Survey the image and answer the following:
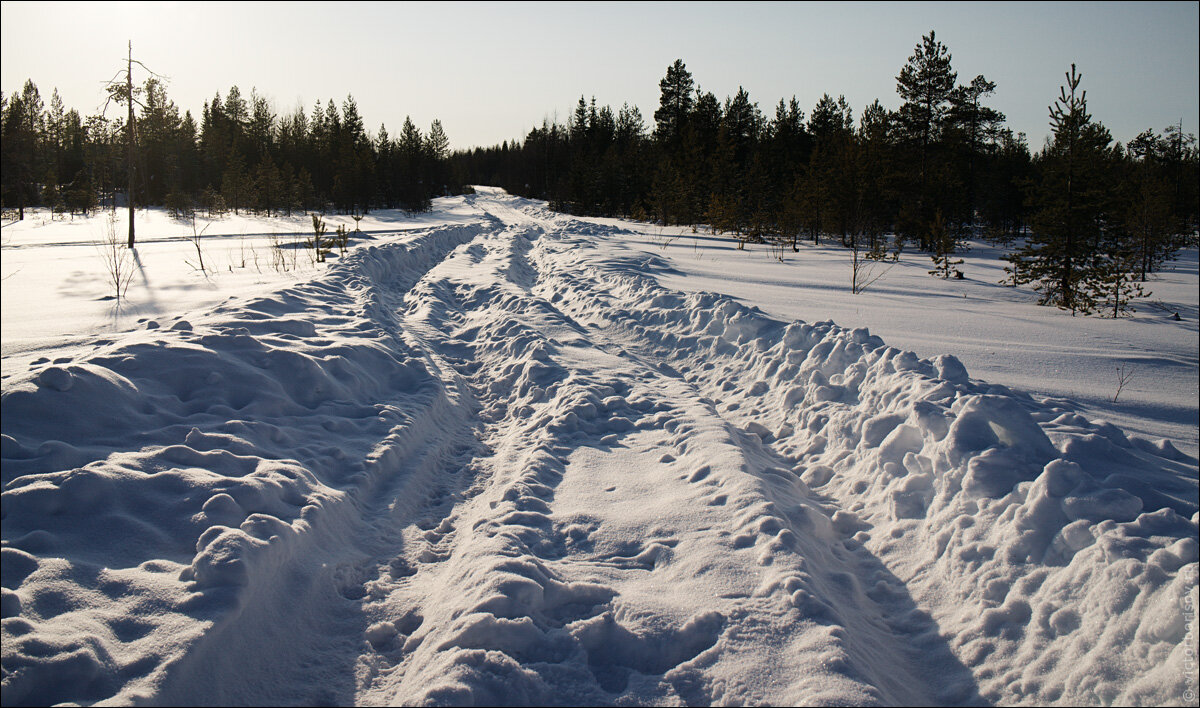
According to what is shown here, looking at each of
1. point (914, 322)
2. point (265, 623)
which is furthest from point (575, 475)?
point (914, 322)

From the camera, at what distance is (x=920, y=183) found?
27.9 m

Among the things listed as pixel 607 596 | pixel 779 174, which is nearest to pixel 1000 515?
pixel 607 596

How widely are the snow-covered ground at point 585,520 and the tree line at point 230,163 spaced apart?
40.2 meters

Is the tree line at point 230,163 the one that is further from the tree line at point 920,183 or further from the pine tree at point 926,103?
the pine tree at point 926,103

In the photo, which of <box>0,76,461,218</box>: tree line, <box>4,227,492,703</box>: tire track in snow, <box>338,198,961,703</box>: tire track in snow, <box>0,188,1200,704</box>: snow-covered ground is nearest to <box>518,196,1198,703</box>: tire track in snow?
<box>0,188,1200,704</box>: snow-covered ground

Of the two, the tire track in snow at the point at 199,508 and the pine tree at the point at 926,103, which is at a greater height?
the pine tree at the point at 926,103

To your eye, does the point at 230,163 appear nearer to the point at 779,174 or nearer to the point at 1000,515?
the point at 779,174

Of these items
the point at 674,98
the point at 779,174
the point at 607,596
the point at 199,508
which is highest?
the point at 674,98

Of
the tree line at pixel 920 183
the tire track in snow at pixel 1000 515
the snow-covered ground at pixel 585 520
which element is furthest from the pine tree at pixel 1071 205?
the tire track in snow at pixel 1000 515

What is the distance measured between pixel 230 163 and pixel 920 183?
52838 mm

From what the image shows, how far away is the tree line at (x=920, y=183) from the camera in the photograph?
42.5ft

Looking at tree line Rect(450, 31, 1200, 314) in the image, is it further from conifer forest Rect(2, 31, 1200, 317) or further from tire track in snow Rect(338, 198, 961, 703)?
tire track in snow Rect(338, 198, 961, 703)

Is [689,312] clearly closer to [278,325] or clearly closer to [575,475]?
[575,475]

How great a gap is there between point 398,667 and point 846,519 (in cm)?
297
